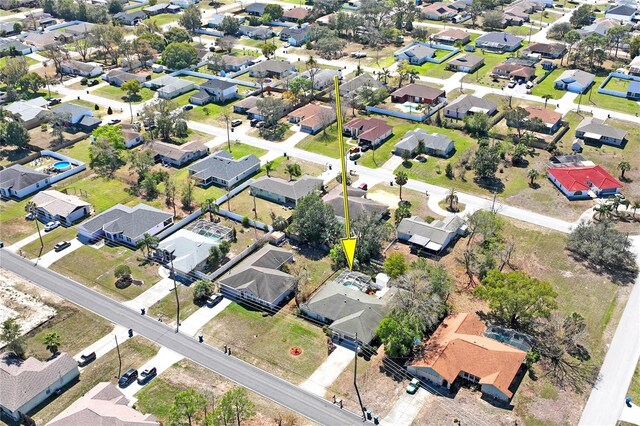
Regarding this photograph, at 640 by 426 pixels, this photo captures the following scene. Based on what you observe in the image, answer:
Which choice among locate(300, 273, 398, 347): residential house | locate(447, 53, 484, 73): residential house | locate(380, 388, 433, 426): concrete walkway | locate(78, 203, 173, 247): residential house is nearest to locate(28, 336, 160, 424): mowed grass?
locate(300, 273, 398, 347): residential house

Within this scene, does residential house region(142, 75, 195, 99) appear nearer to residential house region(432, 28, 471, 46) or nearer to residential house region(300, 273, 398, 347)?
residential house region(432, 28, 471, 46)

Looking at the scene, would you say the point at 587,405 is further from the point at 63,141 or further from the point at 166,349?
the point at 63,141

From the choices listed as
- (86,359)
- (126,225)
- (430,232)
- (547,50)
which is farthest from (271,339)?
(547,50)

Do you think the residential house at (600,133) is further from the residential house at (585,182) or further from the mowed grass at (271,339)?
the mowed grass at (271,339)

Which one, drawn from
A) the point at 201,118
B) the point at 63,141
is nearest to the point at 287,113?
the point at 201,118

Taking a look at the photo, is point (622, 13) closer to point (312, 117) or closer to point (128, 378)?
point (312, 117)

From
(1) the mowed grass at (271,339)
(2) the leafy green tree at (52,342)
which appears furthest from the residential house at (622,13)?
(2) the leafy green tree at (52,342)
